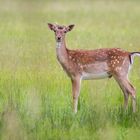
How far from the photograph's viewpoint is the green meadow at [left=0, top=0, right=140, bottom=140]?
27.0 feet

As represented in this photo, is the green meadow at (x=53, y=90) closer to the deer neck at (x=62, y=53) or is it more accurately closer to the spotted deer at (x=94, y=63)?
the spotted deer at (x=94, y=63)

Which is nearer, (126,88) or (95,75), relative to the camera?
(126,88)

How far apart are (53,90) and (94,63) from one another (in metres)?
0.80

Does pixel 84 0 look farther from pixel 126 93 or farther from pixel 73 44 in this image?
pixel 126 93

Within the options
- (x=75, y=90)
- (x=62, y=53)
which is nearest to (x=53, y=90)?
(x=62, y=53)

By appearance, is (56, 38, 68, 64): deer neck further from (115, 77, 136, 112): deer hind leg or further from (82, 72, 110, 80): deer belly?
(115, 77, 136, 112): deer hind leg

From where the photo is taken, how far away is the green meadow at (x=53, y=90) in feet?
27.0

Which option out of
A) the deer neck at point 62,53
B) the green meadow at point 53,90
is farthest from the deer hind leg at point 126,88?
the deer neck at point 62,53

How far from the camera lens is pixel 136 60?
44.5ft

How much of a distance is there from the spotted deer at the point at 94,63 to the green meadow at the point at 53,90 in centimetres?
20

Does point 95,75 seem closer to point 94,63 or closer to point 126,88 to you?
point 94,63

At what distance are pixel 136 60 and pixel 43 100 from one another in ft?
14.4

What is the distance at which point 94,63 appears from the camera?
33.3ft

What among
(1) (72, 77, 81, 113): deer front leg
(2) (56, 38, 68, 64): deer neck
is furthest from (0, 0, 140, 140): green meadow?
(2) (56, 38, 68, 64): deer neck
